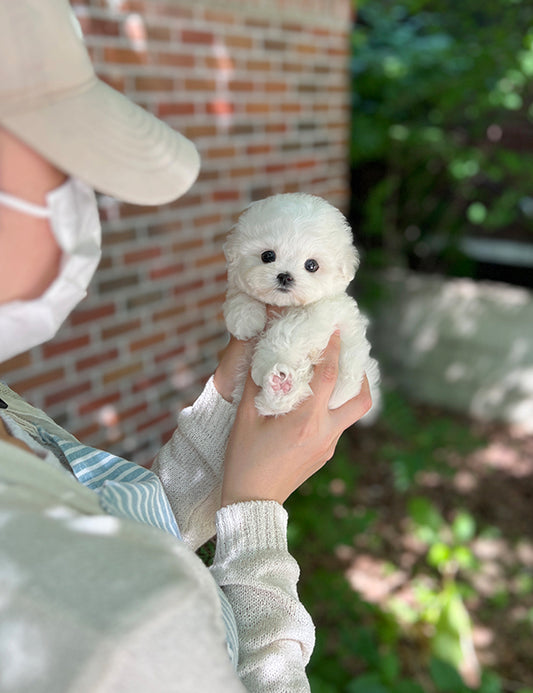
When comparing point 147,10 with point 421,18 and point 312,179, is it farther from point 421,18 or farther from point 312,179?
point 421,18

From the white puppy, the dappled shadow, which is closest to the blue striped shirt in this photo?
the white puppy

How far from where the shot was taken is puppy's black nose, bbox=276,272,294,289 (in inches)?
48.0

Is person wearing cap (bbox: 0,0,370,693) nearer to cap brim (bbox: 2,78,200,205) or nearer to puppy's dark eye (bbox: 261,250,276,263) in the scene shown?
cap brim (bbox: 2,78,200,205)

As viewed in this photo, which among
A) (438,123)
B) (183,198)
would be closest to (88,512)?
(183,198)

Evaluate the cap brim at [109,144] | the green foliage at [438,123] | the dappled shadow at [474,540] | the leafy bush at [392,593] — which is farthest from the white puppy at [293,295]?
the green foliage at [438,123]

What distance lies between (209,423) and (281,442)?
19 centimetres

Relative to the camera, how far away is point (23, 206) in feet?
2.38

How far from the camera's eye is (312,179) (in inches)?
153

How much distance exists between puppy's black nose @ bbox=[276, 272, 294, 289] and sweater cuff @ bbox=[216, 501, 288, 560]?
40 centimetres

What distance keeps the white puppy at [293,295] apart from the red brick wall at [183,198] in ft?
4.30

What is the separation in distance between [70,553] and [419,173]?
5845 mm

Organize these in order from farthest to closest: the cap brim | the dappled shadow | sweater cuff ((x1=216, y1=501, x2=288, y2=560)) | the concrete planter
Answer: the concrete planter
the dappled shadow
sweater cuff ((x1=216, y1=501, x2=288, y2=560))
the cap brim

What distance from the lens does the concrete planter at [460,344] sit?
530 cm

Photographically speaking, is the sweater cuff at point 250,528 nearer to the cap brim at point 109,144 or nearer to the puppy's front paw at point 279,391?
the puppy's front paw at point 279,391
